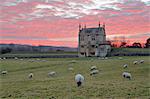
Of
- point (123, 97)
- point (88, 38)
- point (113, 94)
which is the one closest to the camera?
point (123, 97)

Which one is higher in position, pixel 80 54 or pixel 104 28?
pixel 104 28

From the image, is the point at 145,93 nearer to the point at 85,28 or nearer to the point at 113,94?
the point at 113,94

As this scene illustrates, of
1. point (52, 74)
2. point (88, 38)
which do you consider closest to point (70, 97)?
point (52, 74)

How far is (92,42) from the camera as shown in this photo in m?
113

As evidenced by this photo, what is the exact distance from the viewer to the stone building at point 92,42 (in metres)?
108

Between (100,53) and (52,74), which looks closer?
(52,74)

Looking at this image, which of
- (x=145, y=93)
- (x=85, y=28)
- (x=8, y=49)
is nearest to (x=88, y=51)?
(x=85, y=28)

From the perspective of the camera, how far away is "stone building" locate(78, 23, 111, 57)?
108 m

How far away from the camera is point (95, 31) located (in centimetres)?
11469

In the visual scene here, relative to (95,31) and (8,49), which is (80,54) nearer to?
(95,31)

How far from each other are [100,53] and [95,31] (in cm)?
1403

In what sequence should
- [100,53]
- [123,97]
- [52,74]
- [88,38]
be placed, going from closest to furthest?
1. [123,97]
2. [52,74]
3. [100,53]
4. [88,38]

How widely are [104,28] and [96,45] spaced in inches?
436

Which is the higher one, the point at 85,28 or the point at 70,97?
the point at 85,28
